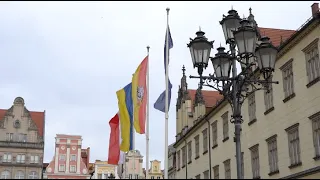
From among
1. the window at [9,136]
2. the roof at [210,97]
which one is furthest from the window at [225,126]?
the window at [9,136]

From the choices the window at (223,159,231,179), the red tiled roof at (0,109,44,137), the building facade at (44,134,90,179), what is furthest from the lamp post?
the red tiled roof at (0,109,44,137)

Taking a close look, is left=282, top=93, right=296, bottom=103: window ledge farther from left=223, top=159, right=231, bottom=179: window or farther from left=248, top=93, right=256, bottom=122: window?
left=223, top=159, right=231, bottom=179: window

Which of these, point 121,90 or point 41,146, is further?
point 41,146

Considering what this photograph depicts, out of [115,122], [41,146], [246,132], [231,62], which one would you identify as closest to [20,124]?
[41,146]

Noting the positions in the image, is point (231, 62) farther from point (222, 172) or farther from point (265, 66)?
point (222, 172)

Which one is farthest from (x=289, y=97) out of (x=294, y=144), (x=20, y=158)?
(x=20, y=158)

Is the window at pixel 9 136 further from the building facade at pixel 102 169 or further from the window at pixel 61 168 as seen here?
the building facade at pixel 102 169

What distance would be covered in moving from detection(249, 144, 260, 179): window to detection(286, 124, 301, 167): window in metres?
4.18

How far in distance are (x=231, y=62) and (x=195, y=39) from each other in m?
1.37

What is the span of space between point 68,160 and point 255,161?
39.3 m

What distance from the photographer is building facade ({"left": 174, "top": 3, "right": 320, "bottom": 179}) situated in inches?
907

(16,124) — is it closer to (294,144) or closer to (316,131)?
(294,144)

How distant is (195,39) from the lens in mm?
14250

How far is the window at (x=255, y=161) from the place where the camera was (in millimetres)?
29234
